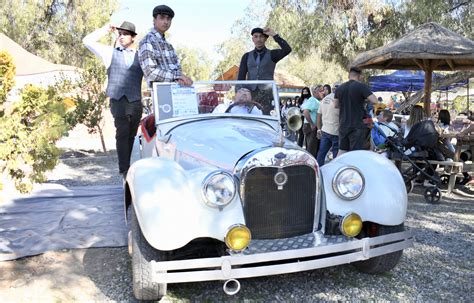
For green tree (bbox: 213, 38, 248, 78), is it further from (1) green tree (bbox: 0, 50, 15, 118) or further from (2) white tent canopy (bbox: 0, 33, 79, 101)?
(1) green tree (bbox: 0, 50, 15, 118)

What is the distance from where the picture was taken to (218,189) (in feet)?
9.71

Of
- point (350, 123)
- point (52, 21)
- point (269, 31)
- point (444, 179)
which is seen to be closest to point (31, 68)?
point (52, 21)

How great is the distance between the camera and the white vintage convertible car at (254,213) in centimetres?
282

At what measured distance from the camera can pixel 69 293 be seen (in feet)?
10.6

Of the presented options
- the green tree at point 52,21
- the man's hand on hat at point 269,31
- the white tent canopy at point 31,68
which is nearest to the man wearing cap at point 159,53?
the man's hand on hat at point 269,31

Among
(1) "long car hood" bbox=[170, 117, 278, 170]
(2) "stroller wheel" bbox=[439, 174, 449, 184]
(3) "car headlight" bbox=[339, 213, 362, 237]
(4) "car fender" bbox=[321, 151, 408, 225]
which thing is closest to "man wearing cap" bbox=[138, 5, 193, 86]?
(1) "long car hood" bbox=[170, 117, 278, 170]

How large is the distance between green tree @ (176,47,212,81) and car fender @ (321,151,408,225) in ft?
165

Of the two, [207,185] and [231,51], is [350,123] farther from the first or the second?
[231,51]

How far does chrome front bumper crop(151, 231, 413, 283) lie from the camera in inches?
108

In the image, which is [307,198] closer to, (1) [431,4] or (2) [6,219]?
(2) [6,219]

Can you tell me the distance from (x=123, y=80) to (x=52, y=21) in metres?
20.0

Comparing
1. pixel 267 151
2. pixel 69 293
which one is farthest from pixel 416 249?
pixel 69 293

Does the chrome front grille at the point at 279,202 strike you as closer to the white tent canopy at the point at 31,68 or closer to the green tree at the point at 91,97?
the green tree at the point at 91,97

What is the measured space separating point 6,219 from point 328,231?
3.61m
